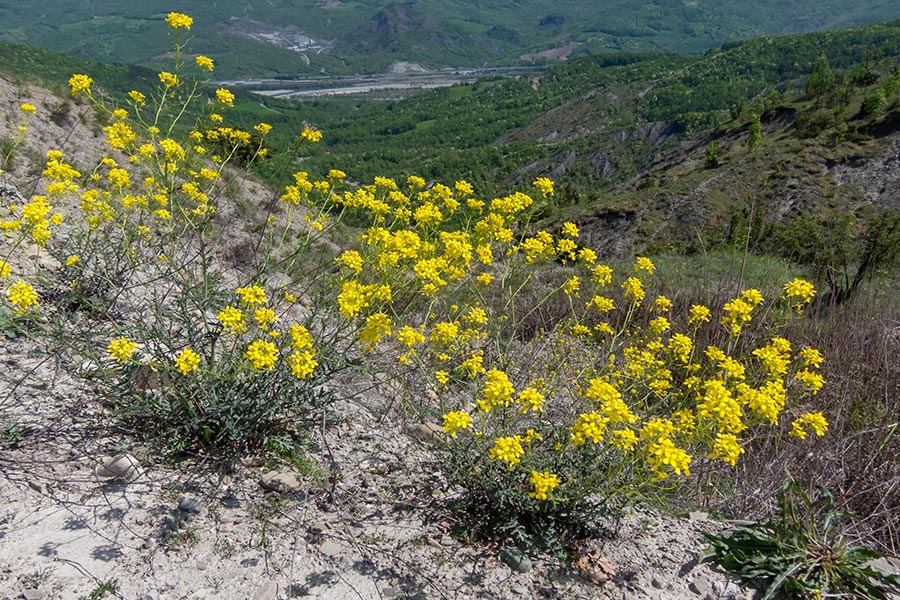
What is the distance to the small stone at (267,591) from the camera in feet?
7.99

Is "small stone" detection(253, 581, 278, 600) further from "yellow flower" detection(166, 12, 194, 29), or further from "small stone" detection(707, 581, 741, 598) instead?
"yellow flower" detection(166, 12, 194, 29)

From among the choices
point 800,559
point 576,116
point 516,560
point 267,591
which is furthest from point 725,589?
point 576,116

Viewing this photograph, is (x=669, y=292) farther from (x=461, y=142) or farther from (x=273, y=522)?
(x=461, y=142)

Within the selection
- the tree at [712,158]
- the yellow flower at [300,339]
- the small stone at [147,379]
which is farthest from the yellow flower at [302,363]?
the tree at [712,158]

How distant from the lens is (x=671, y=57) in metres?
156

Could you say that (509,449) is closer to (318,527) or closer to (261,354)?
(318,527)

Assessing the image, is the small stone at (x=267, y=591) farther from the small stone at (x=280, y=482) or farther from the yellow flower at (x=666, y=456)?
the yellow flower at (x=666, y=456)

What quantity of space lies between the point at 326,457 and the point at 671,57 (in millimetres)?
183517

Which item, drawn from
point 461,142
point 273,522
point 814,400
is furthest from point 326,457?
point 461,142

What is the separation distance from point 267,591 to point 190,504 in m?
0.73

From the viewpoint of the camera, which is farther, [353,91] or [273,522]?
[353,91]

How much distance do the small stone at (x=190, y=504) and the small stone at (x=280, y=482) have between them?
35 centimetres

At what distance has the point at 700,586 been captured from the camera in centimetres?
275

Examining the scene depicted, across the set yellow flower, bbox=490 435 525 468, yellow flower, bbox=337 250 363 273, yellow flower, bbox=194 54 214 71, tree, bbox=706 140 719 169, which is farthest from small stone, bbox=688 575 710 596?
tree, bbox=706 140 719 169
